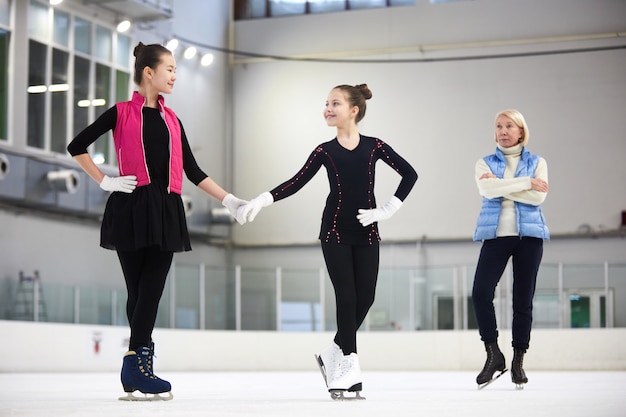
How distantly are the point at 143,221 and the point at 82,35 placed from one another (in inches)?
536

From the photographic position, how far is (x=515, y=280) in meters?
6.31

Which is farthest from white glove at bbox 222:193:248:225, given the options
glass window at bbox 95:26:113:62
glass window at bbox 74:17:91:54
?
glass window at bbox 95:26:113:62

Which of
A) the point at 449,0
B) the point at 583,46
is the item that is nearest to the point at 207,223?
the point at 449,0

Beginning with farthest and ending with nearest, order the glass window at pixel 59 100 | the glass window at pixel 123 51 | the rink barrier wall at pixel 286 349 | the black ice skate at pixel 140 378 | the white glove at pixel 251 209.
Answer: the glass window at pixel 123 51, the glass window at pixel 59 100, the rink barrier wall at pixel 286 349, the white glove at pixel 251 209, the black ice skate at pixel 140 378

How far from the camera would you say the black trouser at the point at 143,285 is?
4754 millimetres

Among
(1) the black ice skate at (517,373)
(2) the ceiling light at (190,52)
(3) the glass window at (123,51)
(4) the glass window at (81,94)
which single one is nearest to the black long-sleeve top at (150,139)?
(1) the black ice skate at (517,373)

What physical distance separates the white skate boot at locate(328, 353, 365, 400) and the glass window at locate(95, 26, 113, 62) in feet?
45.5

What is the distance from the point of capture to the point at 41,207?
54.3 feet

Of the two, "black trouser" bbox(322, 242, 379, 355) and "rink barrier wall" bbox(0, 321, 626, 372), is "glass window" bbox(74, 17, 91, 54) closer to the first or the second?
"rink barrier wall" bbox(0, 321, 626, 372)

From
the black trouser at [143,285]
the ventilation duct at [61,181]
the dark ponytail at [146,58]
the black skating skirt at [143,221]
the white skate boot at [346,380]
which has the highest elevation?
the ventilation duct at [61,181]

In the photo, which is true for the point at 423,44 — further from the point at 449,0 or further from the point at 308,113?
the point at 308,113

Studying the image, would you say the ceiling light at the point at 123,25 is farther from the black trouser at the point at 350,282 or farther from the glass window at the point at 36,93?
the black trouser at the point at 350,282

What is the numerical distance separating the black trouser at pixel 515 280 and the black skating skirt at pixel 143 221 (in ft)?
7.08

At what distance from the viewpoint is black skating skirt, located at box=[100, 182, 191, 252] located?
15.5 feet
